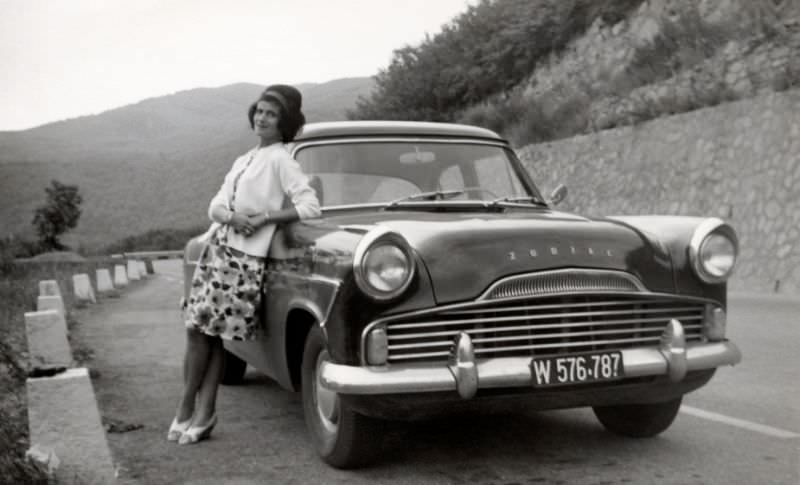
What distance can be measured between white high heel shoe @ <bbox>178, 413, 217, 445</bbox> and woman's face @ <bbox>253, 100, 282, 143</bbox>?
1.49 m

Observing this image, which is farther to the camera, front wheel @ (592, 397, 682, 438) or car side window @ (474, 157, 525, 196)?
car side window @ (474, 157, 525, 196)

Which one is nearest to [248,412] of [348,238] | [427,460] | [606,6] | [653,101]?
[427,460]

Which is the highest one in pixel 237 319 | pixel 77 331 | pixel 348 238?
pixel 348 238

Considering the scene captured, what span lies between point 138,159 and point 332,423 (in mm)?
102848

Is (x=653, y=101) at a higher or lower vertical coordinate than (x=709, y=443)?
higher

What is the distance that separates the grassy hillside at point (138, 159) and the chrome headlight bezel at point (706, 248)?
4475 cm

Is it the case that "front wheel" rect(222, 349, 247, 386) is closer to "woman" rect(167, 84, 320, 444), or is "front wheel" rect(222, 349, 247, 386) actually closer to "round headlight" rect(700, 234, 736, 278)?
"woman" rect(167, 84, 320, 444)

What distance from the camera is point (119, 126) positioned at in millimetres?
145875

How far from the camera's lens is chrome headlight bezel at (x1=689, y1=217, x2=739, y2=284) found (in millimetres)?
3994

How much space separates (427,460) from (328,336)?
0.82 m

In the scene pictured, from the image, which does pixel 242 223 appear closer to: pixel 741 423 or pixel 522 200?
pixel 522 200

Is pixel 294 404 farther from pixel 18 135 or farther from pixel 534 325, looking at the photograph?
pixel 18 135

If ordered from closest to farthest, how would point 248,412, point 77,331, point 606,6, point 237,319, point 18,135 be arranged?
point 237,319 < point 248,412 < point 77,331 < point 606,6 < point 18,135

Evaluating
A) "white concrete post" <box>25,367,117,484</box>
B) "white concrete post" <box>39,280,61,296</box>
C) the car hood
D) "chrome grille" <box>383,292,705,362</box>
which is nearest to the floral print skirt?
the car hood
